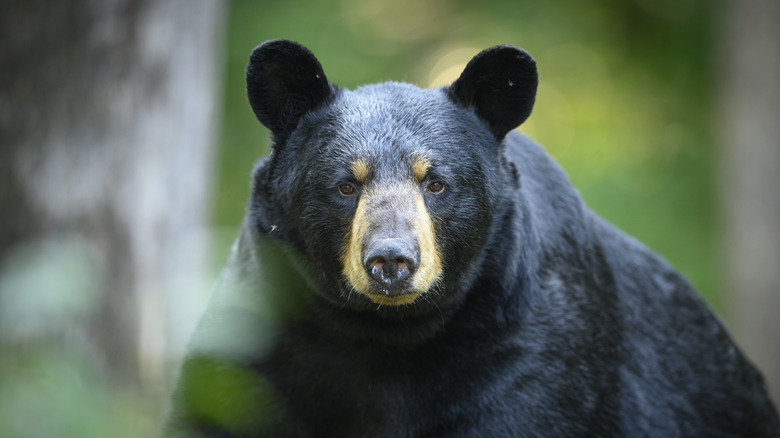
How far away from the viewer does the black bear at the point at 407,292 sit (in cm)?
376

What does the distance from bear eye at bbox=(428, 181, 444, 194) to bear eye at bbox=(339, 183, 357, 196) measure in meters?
0.32

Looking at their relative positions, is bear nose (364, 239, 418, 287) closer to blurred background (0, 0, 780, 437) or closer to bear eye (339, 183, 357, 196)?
bear eye (339, 183, 357, 196)

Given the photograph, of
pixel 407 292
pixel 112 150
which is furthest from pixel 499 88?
pixel 112 150

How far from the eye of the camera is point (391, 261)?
11.1 feet

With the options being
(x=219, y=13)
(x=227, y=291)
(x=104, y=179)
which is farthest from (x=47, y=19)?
(x=227, y=291)

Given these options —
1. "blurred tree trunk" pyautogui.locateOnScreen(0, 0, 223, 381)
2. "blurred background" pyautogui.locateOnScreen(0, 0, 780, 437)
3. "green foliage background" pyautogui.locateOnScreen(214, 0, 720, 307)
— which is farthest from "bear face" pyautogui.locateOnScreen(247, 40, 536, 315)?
"green foliage background" pyautogui.locateOnScreen(214, 0, 720, 307)

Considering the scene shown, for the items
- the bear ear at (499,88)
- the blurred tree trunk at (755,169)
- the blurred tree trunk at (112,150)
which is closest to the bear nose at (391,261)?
the bear ear at (499,88)

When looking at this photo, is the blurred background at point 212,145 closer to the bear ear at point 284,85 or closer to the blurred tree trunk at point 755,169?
the blurred tree trunk at point 755,169

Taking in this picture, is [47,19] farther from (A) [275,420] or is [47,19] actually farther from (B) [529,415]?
(B) [529,415]

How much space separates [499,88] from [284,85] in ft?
3.21

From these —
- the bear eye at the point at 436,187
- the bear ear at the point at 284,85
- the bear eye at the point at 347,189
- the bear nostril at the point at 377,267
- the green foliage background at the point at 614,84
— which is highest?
the green foliage background at the point at 614,84

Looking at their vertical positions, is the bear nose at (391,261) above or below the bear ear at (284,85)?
below

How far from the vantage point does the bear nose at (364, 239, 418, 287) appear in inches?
132

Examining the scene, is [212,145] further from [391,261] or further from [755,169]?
[755,169]
